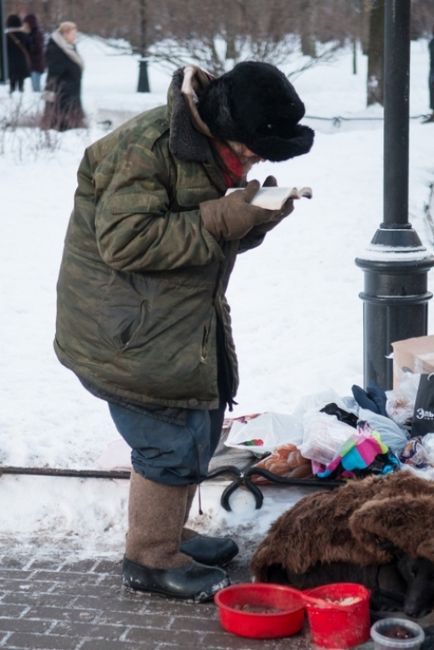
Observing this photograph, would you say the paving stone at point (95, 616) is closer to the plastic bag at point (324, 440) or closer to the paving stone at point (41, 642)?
the paving stone at point (41, 642)

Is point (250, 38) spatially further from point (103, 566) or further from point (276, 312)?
point (103, 566)

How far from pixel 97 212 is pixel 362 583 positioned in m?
1.50

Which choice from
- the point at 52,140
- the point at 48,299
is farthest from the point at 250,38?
the point at 48,299

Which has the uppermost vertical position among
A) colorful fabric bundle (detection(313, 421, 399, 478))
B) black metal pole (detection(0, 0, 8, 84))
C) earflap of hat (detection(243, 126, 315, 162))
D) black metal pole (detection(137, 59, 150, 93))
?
black metal pole (detection(0, 0, 8, 84))

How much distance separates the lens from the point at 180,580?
400cm

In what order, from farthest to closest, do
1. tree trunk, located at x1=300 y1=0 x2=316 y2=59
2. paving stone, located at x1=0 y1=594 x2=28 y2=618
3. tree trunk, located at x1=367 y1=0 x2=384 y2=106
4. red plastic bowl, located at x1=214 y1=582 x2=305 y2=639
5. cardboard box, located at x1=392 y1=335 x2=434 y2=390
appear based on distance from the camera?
tree trunk, located at x1=300 y1=0 x2=316 y2=59
tree trunk, located at x1=367 y1=0 x2=384 y2=106
cardboard box, located at x1=392 y1=335 x2=434 y2=390
paving stone, located at x1=0 y1=594 x2=28 y2=618
red plastic bowl, located at x1=214 y1=582 x2=305 y2=639

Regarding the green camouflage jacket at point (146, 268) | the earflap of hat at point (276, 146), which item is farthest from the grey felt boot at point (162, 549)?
the earflap of hat at point (276, 146)

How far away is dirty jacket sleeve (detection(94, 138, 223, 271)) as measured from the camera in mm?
3643

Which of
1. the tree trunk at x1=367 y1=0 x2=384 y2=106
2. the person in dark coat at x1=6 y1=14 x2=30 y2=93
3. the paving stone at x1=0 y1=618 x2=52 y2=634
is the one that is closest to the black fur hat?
the paving stone at x1=0 y1=618 x2=52 y2=634

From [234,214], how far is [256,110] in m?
0.33

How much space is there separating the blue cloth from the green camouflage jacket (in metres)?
0.07

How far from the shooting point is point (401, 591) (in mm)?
3824

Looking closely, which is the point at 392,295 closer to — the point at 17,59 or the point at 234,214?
the point at 234,214

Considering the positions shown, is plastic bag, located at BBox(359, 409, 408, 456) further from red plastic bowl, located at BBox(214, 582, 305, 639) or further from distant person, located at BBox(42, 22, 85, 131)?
distant person, located at BBox(42, 22, 85, 131)
